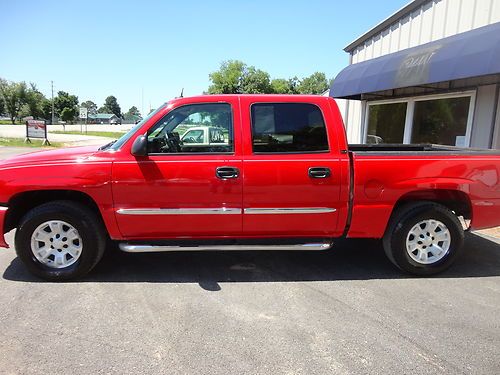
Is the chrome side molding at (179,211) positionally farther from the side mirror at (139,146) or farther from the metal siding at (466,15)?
the metal siding at (466,15)

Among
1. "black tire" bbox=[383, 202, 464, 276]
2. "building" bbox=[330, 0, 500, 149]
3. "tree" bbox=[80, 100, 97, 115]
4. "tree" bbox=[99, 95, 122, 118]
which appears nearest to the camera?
"black tire" bbox=[383, 202, 464, 276]

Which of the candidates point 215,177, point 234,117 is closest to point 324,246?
point 215,177

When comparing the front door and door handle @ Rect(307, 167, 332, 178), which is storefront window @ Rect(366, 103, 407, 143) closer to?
door handle @ Rect(307, 167, 332, 178)

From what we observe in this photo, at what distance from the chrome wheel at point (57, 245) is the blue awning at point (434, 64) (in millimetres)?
6756

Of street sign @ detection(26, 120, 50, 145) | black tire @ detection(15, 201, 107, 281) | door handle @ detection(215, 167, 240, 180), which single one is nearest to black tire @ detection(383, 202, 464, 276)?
door handle @ detection(215, 167, 240, 180)

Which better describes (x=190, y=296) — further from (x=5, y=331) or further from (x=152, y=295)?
(x=5, y=331)

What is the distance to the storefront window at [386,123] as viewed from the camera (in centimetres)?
1126

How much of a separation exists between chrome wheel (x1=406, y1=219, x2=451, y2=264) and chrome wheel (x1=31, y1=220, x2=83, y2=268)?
357 centimetres

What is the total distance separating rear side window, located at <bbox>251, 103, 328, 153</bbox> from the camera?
4.20 m

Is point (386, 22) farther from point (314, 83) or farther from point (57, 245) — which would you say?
point (314, 83)

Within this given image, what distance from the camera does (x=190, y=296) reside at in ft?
12.8

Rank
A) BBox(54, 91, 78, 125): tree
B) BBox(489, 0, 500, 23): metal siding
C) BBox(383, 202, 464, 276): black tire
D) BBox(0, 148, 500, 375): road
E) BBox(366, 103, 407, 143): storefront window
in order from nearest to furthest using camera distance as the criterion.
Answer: BBox(0, 148, 500, 375): road, BBox(383, 202, 464, 276): black tire, BBox(489, 0, 500, 23): metal siding, BBox(366, 103, 407, 143): storefront window, BBox(54, 91, 78, 125): tree

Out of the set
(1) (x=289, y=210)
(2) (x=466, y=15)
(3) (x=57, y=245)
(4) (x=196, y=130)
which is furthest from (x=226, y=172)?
(2) (x=466, y=15)

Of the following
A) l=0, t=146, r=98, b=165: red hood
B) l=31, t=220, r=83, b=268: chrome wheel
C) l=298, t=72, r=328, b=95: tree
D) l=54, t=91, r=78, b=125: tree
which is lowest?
l=31, t=220, r=83, b=268: chrome wheel
